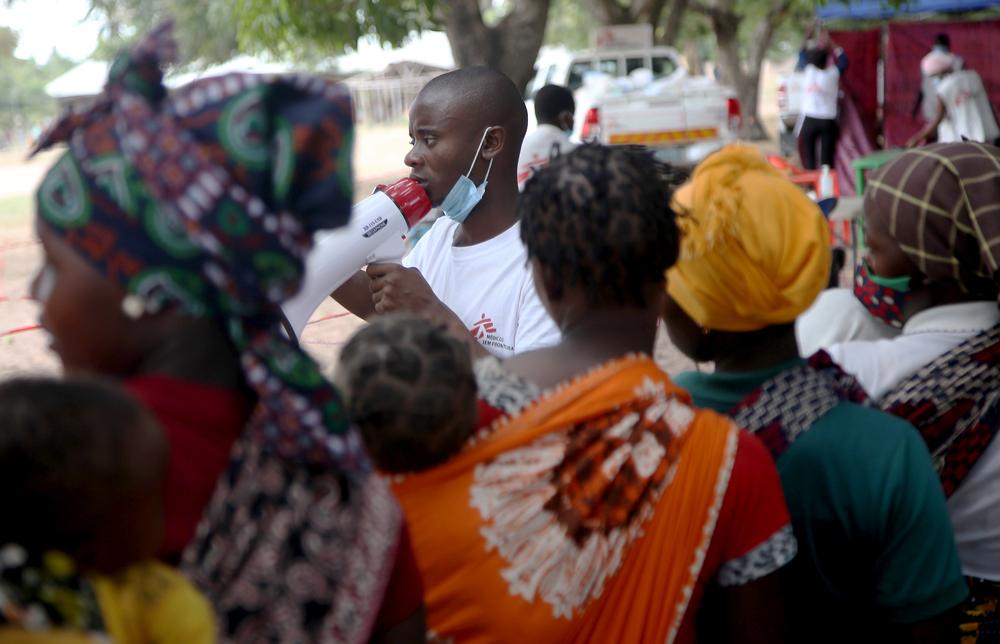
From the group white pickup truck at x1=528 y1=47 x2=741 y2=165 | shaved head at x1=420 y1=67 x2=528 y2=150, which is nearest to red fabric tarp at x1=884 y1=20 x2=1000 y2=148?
white pickup truck at x1=528 y1=47 x2=741 y2=165

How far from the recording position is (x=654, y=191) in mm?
1716

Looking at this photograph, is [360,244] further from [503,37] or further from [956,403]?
[503,37]

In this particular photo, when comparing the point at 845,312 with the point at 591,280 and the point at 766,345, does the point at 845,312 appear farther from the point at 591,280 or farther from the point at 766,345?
the point at 591,280

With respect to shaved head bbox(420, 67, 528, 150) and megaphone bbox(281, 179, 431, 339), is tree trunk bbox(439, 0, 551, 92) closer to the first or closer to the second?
shaved head bbox(420, 67, 528, 150)

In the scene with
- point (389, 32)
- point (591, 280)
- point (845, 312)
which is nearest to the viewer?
point (591, 280)

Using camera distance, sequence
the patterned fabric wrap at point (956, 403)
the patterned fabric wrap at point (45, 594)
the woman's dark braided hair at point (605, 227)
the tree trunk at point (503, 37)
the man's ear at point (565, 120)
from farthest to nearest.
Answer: the tree trunk at point (503, 37) < the man's ear at point (565, 120) < the patterned fabric wrap at point (956, 403) < the woman's dark braided hair at point (605, 227) < the patterned fabric wrap at point (45, 594)

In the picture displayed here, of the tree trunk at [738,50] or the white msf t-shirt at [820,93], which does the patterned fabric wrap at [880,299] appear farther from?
the tree trunk at [738,50]

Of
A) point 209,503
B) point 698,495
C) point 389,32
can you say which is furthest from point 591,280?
point 389,32

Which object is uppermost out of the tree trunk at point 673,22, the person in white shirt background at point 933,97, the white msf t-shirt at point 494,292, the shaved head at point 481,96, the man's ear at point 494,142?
the shaved head at point 481,96

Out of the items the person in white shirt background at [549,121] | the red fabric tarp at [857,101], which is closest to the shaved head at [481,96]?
the person in white shirt background at [549,121]

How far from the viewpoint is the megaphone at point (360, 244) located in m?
2.51

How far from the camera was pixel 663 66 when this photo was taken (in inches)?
656

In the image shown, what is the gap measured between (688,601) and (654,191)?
2.13ft

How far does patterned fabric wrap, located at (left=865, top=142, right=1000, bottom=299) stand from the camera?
2039mm
